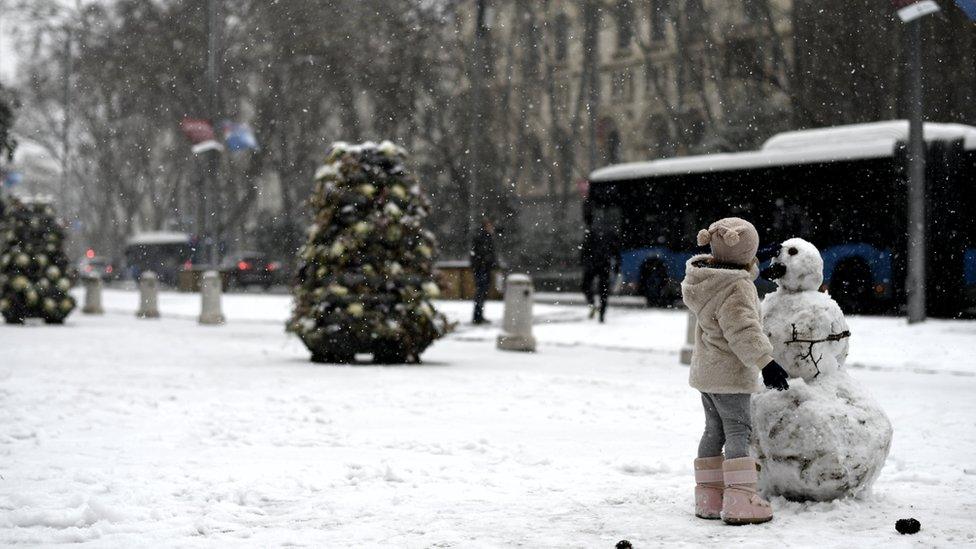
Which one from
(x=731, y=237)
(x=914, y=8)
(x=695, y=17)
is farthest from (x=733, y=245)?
(x=695, y=17)

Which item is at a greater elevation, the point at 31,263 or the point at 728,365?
the point at 31,263

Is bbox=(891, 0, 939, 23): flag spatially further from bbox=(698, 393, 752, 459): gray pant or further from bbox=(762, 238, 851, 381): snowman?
bbox=(698, 393, 752, 459): gray pant

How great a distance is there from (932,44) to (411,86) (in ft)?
54.5

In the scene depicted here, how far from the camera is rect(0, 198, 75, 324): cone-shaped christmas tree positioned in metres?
23.3

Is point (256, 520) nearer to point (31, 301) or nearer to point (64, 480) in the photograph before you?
point (64, 480)

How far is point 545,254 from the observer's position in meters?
39.1

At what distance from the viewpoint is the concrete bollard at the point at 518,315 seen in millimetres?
17219

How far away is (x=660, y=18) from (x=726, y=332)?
39984 millimetres

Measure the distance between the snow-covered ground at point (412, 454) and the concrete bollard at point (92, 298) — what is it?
1474 centimetres

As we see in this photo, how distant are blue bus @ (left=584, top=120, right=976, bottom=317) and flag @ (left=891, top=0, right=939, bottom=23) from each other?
3674mm

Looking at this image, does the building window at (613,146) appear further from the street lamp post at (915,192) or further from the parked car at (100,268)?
the street lamp post at (915,192)

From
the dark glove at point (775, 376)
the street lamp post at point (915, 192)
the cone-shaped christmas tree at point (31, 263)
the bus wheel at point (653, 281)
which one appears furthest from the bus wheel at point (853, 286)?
the dark glove at point (775, 376)

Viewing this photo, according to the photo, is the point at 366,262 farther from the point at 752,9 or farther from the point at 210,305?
the point at 752,9

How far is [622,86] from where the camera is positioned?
52875 mm
